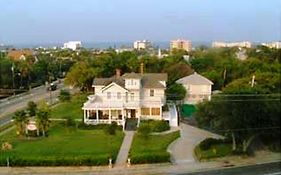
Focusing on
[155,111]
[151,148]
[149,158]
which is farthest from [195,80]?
[149,158]

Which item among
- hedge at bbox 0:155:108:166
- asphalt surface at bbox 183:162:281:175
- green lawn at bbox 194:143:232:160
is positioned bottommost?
asphalt surface at bbox 183:162:281:175

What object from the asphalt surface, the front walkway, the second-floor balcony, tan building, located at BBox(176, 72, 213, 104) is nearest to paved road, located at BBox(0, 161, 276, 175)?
the asphalt surface

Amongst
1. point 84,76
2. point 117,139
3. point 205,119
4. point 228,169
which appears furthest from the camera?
point 84,76

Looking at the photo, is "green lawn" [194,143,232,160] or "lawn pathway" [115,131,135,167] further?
"green lawn" [194,143,232,160]

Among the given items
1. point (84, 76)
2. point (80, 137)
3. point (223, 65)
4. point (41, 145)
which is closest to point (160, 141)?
point (80, 137)

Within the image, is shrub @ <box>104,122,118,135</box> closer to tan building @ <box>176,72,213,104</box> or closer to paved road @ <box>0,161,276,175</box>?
paved road @ <box>0,161,276,175</box>

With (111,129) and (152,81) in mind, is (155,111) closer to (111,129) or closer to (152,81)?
(152,81)

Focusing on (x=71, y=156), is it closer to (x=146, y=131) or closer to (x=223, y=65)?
(x=146, y=131)

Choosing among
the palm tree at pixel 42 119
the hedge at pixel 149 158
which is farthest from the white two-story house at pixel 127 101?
the hedge at pixel 149 158
